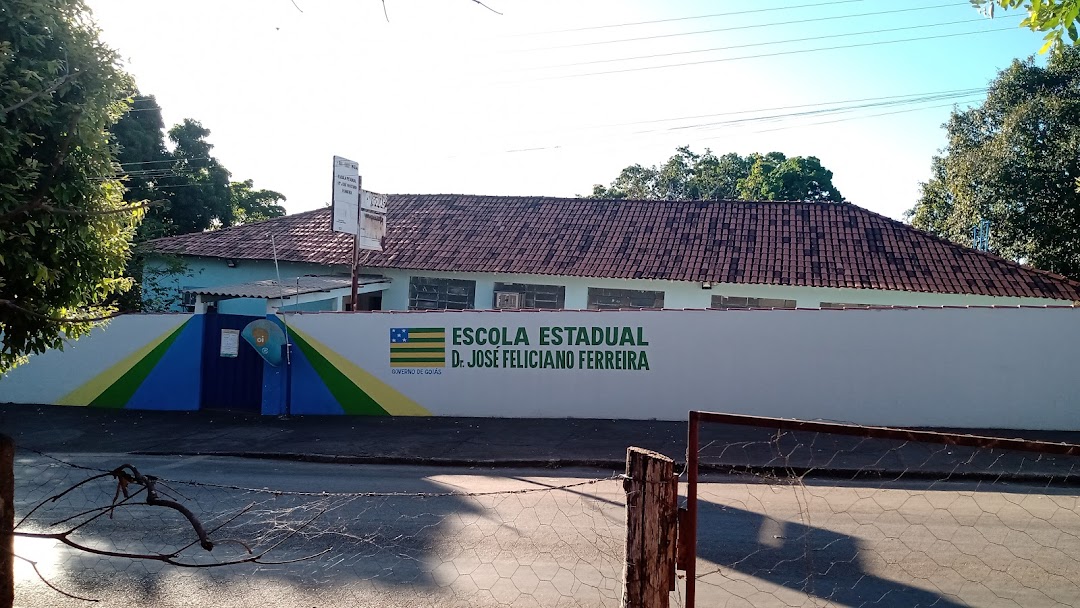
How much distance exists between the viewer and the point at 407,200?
80.8ft

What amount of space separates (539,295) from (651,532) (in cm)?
1637

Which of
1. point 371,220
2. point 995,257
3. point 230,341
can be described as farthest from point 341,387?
point 995,257

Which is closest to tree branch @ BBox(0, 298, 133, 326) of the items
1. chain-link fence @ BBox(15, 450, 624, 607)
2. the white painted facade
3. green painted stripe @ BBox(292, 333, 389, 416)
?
chain-link fence @ BBox(15, 450, 624, 607)

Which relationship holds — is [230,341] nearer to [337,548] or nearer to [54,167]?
[337,548]

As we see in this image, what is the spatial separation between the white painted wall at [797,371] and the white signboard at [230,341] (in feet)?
7.75

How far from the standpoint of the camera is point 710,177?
4656 centimetres

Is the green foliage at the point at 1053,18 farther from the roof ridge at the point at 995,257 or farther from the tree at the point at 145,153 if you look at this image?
the tree at the point at 145,153

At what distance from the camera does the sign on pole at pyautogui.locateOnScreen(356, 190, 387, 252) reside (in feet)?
53.2

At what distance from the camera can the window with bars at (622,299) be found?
18.8 m

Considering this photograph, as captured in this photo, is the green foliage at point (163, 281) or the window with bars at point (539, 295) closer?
the window with bars at point (539, 295)

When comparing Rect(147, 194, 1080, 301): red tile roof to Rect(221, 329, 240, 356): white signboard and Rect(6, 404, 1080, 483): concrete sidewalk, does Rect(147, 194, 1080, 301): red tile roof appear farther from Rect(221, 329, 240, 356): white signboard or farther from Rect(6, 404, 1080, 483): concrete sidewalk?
Rect(6, 404, 1080, 483): concrete sidewalk

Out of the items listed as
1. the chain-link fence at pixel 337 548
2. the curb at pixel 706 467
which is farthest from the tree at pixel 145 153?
the chain-link fence at pixel 337 548

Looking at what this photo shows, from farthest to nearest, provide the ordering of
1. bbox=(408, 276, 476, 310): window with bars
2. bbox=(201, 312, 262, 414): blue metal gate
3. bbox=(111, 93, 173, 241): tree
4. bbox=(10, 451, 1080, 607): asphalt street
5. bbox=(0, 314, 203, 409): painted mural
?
bbox=(111, 93, 173, 241): tree < bbox=(408, 276, 476, 310): window with bars < bbox=(0, 314, 203, 409): painted mural < bbox=(201, 312, 262, 414): blue metal gate < bbox=(10, 451, 1080, 607): asphalt street

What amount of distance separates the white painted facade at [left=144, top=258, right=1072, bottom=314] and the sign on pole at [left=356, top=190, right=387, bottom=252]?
2233 mm
